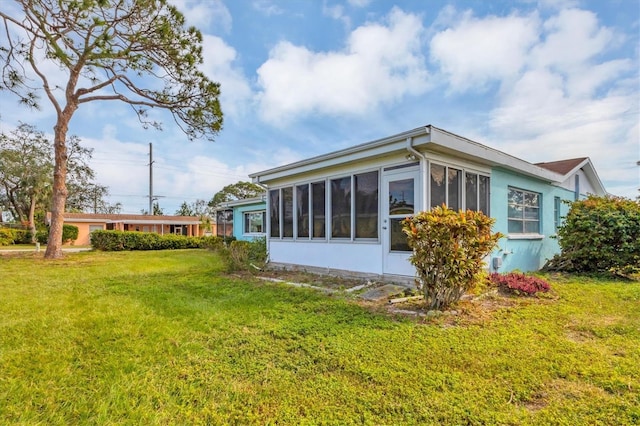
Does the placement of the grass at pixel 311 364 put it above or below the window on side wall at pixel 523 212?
below

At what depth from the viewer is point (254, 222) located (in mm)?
18172

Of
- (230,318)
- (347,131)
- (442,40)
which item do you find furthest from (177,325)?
(347,131)

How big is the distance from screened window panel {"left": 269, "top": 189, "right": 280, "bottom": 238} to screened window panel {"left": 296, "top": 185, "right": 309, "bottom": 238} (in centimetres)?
106

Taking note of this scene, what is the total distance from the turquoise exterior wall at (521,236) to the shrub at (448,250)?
3.06 meters

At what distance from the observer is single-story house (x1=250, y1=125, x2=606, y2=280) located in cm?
630

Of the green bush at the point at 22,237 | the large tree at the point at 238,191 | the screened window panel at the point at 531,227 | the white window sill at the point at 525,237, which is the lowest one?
the green bush at the point at 22,237

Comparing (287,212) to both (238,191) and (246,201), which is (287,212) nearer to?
(246,201)

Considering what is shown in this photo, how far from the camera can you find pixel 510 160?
7551mm

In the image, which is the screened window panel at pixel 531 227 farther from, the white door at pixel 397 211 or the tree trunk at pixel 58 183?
the tree trunk at pixel 58 183

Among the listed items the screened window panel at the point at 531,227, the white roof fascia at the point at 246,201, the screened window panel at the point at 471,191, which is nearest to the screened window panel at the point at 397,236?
the screened window panel at the point at 471,191

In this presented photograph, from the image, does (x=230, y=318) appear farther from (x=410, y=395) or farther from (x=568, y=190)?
(x=568, y=190)

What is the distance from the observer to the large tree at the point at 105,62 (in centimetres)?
1042

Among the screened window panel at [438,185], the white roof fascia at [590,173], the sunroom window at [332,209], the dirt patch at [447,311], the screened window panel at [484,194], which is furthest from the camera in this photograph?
the white roof fascia at [590,173]

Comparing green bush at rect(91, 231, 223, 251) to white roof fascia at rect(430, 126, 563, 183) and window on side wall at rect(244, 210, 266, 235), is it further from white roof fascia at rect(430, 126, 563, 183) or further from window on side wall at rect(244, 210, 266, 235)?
white roof fascia at rect(430, 126, 563, 183)
